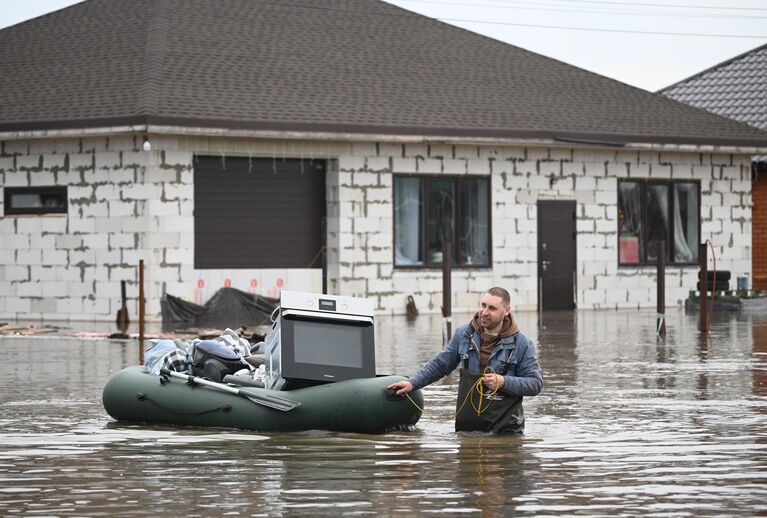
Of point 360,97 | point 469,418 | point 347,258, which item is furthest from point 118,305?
point 469,418

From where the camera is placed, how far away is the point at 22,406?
1490 centimetres

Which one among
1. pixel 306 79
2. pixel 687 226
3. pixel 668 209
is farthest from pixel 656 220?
pixel 306 79

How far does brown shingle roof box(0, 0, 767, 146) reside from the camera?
28812 mm

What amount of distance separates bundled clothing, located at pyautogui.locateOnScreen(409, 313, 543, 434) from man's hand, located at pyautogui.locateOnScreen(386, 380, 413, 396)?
0.05m

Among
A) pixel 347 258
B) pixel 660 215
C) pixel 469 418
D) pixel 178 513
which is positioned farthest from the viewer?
pixel 660 215

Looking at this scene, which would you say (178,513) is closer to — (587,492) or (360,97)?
(587,492)

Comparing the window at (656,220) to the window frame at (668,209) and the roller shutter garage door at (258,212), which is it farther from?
the roller shutter garage door at (258,212)

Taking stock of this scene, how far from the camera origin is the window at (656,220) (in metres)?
33.9

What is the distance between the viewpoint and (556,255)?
32.8 meters

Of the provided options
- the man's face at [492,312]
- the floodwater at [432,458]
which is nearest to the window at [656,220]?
the floodwater at [432,458]

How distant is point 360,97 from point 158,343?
16.9m

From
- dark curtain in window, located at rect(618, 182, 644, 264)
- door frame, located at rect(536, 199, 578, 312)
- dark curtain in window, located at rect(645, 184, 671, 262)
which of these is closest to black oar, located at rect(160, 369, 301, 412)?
door frame, located at rect(536, 199, 578, 312)

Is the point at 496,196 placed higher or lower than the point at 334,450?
higher

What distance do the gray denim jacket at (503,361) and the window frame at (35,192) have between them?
56.3ft
